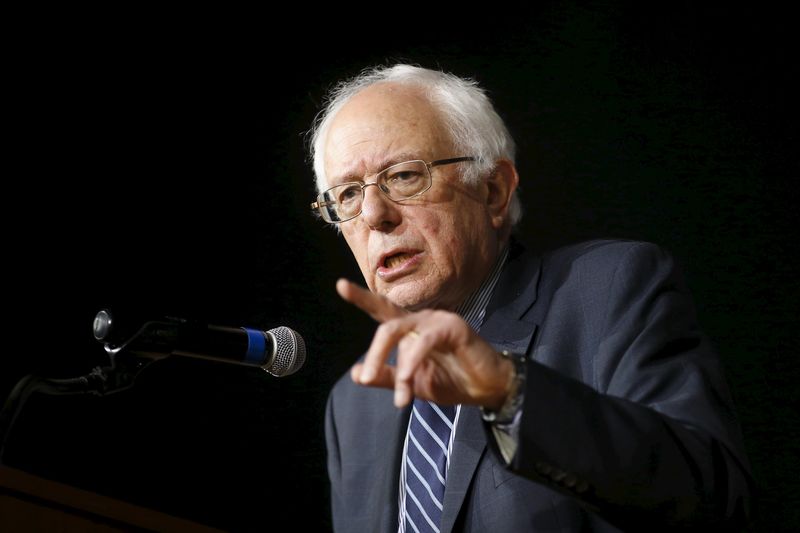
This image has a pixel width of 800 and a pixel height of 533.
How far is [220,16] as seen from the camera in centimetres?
290

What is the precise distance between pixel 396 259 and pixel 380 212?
0.12m

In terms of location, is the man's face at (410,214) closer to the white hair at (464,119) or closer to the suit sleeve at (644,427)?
the white hair at (464,119)

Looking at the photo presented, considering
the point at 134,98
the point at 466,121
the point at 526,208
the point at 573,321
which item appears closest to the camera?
the point at 573,321

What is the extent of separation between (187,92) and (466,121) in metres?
1.23

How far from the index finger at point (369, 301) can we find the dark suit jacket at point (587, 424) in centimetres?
21

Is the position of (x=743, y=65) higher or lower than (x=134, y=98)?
lower

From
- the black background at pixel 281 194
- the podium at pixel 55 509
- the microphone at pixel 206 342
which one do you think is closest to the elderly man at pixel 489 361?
the microphone at pixel 206 342

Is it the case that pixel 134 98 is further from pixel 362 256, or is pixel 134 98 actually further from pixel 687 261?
pixel 687 261

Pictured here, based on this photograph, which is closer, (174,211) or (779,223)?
(779,223)

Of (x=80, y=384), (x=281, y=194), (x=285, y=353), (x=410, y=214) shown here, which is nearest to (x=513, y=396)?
(x=285, y=353)

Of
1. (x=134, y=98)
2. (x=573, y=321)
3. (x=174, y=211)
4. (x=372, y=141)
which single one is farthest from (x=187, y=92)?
(x=573, y=321)

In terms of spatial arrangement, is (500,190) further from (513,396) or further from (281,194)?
(513,396)

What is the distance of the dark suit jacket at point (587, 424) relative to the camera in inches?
44.9

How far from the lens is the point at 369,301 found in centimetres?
112
